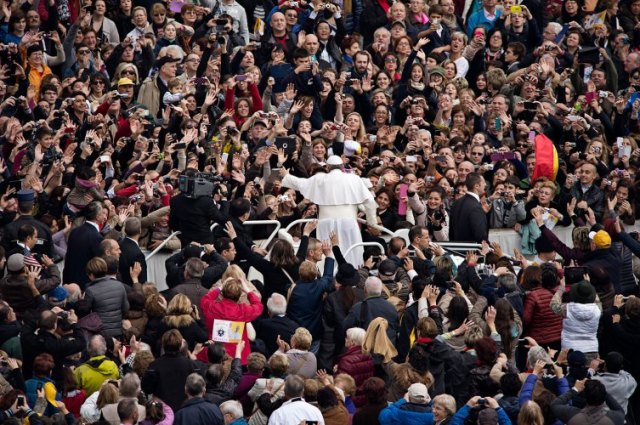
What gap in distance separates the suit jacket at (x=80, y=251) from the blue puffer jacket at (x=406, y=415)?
5.07 metres

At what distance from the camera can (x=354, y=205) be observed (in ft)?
72.8

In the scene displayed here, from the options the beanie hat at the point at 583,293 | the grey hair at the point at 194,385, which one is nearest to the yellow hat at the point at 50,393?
the grey hair at the point at 194,385

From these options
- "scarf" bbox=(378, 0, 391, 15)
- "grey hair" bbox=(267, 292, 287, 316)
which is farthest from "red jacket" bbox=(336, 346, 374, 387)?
"scarf" bbox=(378, 0, 391, 15)

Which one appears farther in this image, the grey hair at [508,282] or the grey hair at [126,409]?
the grey hair at [508,282]

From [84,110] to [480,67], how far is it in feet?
19.0

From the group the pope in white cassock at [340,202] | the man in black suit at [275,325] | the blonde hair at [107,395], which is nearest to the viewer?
the blonde hair at [107,395]

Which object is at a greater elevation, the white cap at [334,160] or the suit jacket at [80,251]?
the white cap at [334,160]

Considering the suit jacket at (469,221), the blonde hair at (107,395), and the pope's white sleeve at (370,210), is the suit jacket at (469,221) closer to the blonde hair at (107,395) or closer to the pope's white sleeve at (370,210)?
the pope's white sleeve at (370,210)

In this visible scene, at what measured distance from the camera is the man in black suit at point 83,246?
20781mm

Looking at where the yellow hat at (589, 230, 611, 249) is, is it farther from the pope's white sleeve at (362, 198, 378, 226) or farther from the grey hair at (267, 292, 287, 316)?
the grey hair at (267, 292, 287, 316)

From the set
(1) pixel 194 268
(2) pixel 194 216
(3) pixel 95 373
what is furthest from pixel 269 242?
(3) pixel 95 373

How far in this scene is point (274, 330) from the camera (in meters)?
19.0

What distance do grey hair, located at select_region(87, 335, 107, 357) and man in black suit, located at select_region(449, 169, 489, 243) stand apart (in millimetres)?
5375

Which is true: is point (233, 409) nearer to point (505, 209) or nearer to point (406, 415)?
point (406, 415)
